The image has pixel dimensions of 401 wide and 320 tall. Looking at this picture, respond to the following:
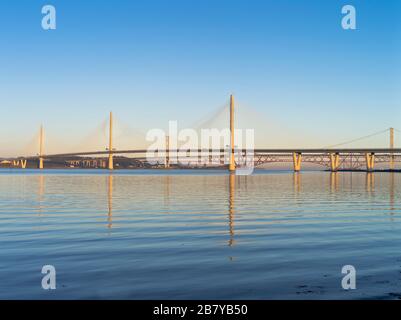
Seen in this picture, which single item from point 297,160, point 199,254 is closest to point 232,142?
point 297,160

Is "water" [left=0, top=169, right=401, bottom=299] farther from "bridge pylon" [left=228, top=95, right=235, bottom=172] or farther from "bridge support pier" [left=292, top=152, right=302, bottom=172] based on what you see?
"bridge support pier" [left=292, top=152, right=302, bottom=172]

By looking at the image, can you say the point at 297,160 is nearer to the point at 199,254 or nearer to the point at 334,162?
the point at 334,162

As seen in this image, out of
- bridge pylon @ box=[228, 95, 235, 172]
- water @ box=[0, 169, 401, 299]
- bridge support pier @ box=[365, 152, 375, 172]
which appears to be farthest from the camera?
bridge support pier @ box=[365, 152, 375, 172]

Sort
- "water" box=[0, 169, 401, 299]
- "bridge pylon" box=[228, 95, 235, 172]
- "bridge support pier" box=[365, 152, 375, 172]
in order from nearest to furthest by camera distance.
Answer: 1. "water" box=[0, 169, 401, 299]
2. "bridge pylon" box=[228, 95, 235, 172]
3. "bridge support pier" box=[365, 152, 375, 172]

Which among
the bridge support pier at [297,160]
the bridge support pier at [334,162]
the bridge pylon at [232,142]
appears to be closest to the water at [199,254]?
the bridge pylon at [232,142]

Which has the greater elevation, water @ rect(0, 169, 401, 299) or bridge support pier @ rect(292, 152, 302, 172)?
bridge support pier @ rect(292, 152, 302, 172)

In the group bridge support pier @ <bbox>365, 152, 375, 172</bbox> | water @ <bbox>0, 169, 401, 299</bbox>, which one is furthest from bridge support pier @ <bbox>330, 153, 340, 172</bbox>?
water @ <bbox>0, 169, 401, 299</bbox>

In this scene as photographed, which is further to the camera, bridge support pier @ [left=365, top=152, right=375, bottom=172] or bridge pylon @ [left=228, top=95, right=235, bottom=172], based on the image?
bridge support pier @ [left=365, top=152, right=375, bottom=172]

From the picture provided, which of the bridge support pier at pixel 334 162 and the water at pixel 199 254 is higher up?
the bridge support pier at pixel 334 162

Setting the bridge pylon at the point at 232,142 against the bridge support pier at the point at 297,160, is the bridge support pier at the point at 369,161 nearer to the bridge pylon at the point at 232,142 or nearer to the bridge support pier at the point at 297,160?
the bridge support pier at the point at 297,160

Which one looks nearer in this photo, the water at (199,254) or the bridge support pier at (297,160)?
the water at (199,254)
